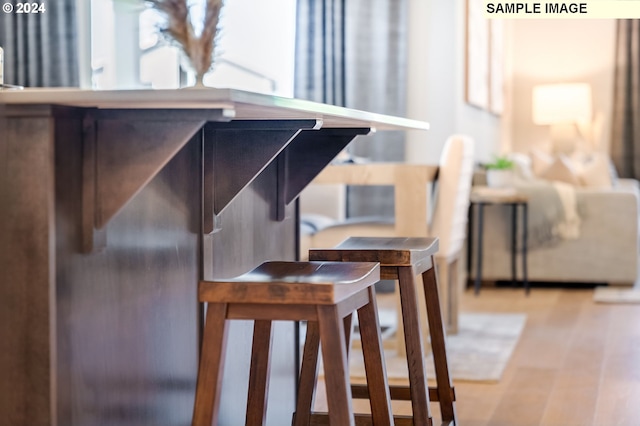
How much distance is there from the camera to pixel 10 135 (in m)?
1.53

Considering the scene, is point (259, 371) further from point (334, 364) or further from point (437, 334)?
point (437, 334)

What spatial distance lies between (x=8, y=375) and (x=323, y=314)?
543mm

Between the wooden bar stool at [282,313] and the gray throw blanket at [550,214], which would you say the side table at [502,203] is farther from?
the wooden bar stool at [282,313]

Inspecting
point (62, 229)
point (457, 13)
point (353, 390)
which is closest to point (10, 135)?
point (62, 229)

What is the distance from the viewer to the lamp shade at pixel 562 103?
8.45 meters

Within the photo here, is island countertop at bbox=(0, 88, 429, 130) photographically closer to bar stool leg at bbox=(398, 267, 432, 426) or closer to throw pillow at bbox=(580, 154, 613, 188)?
bar stool leg at bbox=(398, 267, 432, 426)

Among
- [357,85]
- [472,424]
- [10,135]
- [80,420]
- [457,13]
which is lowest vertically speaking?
[472,424]

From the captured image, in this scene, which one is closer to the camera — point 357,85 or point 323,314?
point 323,314

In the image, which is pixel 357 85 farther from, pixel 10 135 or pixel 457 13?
pixel 10 135

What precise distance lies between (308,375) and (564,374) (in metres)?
1.67

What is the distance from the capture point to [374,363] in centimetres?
203

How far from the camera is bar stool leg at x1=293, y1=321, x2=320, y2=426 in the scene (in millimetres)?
2324

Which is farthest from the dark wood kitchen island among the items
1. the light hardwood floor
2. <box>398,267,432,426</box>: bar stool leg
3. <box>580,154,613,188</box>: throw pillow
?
<box>580,154,613,188</box>: throw pillow

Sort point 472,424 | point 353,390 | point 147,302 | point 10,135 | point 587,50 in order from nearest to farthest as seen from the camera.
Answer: point 10,135 < point 147,302 < point 353,390 < point 472,424 < point 587,50
